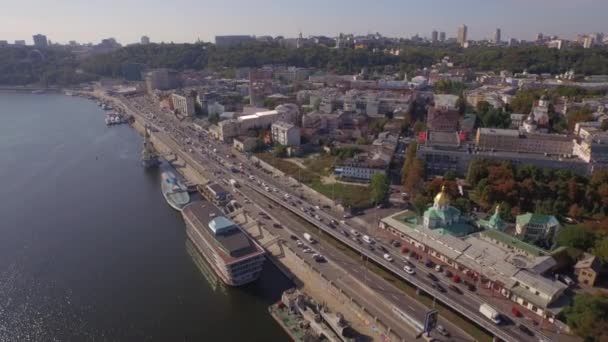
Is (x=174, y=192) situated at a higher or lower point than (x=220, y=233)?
lower

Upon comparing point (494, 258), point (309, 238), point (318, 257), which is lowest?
point (318, 257)

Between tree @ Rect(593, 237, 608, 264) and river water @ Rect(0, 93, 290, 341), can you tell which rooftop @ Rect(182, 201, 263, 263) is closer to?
river water @ Rect(0, 93, 290, 341)

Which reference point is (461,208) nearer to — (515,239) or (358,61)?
(515,239)

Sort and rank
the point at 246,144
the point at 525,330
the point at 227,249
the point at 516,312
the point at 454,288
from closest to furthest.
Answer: the point at 525,330 < the point at 516,312 < the point at 454,288 < the point at 227,249 < the point at 246,144

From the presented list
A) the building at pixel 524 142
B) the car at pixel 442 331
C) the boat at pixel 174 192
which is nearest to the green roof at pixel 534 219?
the car at pixel 442 331

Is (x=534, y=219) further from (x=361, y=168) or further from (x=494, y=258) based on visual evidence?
(x=361, y=168)

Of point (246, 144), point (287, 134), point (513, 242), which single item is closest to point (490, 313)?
point (513, 242)
